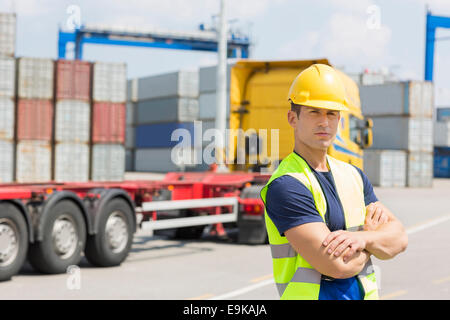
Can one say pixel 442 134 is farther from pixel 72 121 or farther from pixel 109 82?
pixel 72 121

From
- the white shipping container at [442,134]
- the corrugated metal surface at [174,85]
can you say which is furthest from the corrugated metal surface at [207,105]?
the white shipping container at [442,134]

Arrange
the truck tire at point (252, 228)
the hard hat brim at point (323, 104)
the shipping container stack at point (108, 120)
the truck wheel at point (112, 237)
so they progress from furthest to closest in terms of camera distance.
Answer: the shipping container stack at point (108, 120)
the truck tire at point (252, 228)
the truck wheel at point (112, 237)
the hard hat brim at point (323, 104)

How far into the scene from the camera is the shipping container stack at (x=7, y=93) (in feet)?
94.1

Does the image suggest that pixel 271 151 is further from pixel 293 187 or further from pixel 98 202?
pixel 293 187

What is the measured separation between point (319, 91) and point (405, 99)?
130ft

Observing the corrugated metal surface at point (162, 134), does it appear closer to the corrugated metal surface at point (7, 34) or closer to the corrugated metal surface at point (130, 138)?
the corrugated metal surface at point (130, 138)

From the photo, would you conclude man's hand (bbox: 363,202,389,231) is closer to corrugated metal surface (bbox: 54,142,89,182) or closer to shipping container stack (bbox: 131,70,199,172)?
corrugated metal surface (bbox: 54,142,89,182)

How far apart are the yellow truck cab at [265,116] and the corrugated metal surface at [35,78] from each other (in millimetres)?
18909

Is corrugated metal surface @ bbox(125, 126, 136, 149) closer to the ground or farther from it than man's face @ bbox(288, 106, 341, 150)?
farther from it

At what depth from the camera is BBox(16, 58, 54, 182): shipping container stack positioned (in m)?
29.4

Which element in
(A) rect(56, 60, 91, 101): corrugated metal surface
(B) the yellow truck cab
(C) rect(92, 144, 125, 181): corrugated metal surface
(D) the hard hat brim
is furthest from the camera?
(C) rect(92, 144, 125, 181): corrugated metal surface

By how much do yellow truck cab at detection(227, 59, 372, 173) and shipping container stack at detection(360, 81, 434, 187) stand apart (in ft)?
92.8

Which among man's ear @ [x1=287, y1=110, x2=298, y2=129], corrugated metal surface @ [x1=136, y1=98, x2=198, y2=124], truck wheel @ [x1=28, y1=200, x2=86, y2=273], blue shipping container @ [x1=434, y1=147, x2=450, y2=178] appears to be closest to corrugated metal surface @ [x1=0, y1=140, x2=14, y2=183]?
truck wheel @ [x1=28, y1=200, x2=86, y2=273]

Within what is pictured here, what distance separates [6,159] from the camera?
94.2ft
